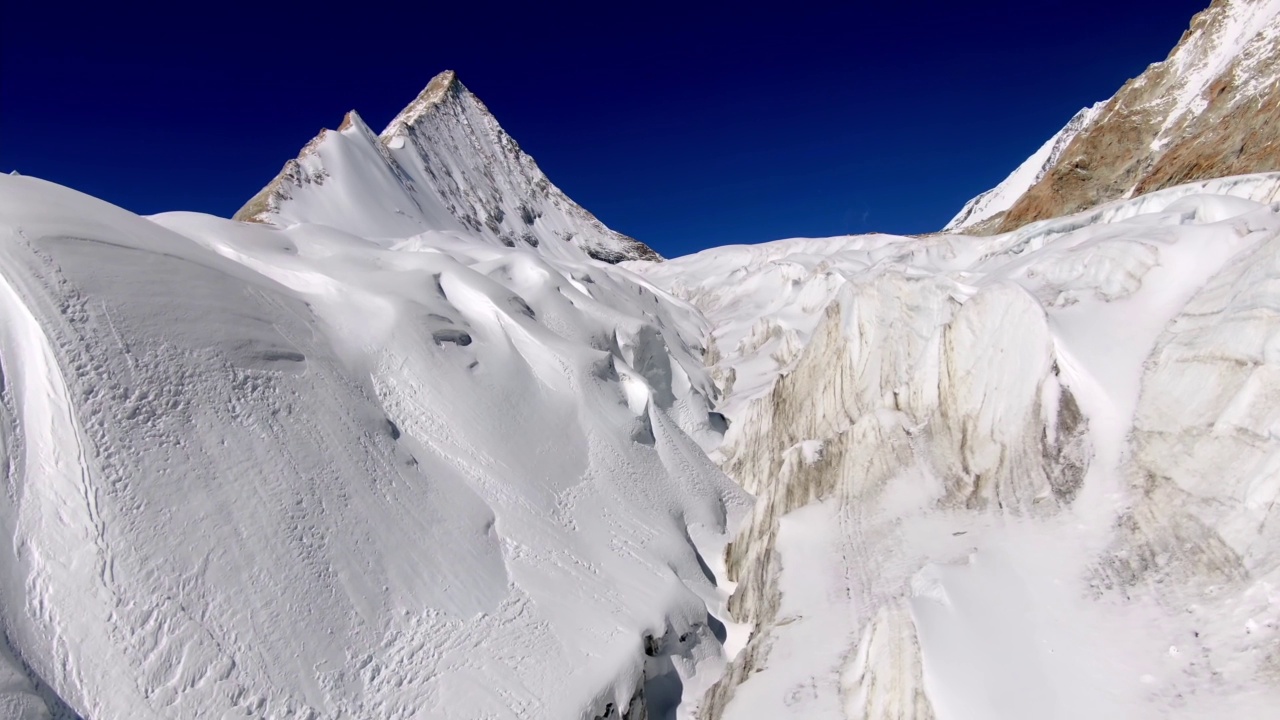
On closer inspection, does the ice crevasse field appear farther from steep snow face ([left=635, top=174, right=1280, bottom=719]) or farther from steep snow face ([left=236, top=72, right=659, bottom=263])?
steep snow face ([left=236, top=72, right=659, bottom=263])

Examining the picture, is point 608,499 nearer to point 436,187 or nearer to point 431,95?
point 436,187

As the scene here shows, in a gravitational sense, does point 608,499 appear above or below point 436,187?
below

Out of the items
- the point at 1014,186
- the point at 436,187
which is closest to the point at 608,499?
the point at 436,187

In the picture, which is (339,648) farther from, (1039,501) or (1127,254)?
(1127,254)

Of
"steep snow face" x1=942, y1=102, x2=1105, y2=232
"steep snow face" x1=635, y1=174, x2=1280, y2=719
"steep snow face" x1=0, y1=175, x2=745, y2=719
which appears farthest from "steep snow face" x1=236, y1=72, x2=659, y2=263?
"steep snow face" x1=942, y1=102, x2=1105, y2=232

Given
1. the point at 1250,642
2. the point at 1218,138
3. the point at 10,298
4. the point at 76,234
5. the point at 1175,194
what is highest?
the point at 1218,138

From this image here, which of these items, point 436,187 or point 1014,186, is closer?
point 436,187

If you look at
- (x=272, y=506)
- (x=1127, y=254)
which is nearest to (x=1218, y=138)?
(x=1127, y=254)

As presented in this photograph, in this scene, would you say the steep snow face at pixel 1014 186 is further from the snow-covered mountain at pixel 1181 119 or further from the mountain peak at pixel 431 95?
the mountain peak at pixel 431 95
